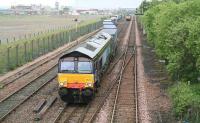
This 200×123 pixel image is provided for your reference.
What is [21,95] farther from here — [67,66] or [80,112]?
[80,112]

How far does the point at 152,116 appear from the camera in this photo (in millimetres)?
20922

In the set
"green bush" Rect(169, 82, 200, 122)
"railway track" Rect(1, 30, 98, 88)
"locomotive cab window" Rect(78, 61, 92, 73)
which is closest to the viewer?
"green bush" Rect(169, 82, 200, 122)

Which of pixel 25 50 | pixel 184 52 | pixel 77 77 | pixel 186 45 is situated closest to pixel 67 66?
pixel 77 77

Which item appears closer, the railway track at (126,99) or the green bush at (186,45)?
the railway track at (126,99)

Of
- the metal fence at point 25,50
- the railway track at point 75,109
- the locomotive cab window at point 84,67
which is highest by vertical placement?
the locomotive cab window at point 84,67

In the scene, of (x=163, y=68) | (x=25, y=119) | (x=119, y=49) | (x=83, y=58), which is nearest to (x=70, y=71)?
(x=83, y=58)

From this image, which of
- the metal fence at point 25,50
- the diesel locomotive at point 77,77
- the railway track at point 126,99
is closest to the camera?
the railway track at point 126,99

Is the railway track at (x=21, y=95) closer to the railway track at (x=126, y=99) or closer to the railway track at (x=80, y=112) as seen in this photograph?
the railway track at (x=80, y=112)

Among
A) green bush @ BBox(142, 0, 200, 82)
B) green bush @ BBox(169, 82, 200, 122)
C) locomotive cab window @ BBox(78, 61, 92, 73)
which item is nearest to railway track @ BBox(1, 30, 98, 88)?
locomotive cab window @ BBox(78, 61, 92, 73)

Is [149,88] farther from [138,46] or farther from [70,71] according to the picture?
[138,46]

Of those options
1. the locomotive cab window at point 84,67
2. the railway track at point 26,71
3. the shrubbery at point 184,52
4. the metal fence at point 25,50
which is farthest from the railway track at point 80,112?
the metal fence at point 25,50

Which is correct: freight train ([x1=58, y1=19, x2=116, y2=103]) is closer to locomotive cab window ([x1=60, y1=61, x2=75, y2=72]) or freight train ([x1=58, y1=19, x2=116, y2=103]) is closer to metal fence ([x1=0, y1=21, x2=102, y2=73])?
locomotive cab window ([x1=60, y1=61, x2=75, y2=72])

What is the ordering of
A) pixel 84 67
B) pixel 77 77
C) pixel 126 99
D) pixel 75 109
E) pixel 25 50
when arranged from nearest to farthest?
pixel 75 109, pixel 77 77, pixel 84 67, pixel 126 99, pixel 25 50

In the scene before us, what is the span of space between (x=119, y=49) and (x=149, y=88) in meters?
23.8
